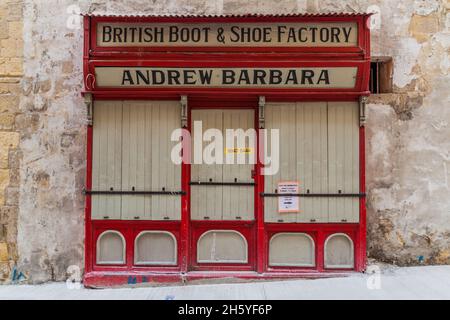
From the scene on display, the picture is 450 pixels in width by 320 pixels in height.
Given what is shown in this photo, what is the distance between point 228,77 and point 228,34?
0.57 metres

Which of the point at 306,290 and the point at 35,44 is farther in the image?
the point at 35,44

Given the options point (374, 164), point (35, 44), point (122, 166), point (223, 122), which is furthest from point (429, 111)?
point (35, 44)

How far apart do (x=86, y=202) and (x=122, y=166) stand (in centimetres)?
69

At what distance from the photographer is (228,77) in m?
5.43

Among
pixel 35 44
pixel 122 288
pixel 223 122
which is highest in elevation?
pixel 35 44

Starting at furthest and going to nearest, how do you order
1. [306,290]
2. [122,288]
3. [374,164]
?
[374,164]
[122,288]
[306,290]

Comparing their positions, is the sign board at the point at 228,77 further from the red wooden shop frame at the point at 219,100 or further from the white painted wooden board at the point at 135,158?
the white painted wooden board at the point at 135,158

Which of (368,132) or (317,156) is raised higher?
(368,132)

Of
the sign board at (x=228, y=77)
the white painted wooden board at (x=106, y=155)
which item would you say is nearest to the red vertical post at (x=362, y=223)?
the sign board at (x=228, y=77)

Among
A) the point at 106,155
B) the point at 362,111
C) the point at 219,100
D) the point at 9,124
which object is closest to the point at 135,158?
the point at 106,155

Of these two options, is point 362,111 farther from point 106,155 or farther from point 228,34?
point 106,155

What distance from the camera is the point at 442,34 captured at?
5.97 m

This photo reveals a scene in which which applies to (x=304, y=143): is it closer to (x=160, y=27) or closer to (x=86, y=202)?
(x=160, y=27)

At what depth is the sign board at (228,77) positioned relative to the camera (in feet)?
17.7
